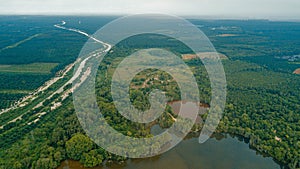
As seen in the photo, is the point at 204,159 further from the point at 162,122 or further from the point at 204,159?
the point at 162,122

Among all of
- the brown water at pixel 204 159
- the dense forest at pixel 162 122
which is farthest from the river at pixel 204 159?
the dense forest at pixel 162 122

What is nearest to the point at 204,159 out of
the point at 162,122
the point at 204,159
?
the point at 204,159

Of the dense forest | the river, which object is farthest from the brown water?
the dense forest

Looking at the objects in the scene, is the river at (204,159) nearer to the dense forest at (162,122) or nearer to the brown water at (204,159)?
the brown water at (204,159)

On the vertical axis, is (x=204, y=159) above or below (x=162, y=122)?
below

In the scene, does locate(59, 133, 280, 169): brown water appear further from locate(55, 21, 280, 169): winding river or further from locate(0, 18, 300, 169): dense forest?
locate(0, 18, 300, 169): dense forest

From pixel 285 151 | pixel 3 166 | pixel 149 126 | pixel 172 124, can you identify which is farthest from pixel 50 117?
pixel 285 151

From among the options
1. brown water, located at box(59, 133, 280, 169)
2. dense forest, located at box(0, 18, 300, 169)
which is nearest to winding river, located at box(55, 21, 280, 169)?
brown water, located at box(59, 133, 280, 169)

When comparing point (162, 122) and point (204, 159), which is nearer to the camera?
point (204, 159)

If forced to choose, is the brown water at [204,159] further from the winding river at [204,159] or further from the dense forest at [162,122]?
the dense forest at [162,122]

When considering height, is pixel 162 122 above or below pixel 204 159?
above
